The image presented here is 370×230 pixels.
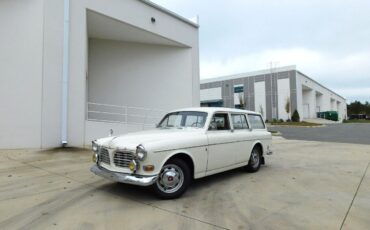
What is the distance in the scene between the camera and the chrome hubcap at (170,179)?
4.29 metres

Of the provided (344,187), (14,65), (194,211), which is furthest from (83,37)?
(344,187)

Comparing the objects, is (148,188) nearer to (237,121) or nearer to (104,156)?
(104,156)

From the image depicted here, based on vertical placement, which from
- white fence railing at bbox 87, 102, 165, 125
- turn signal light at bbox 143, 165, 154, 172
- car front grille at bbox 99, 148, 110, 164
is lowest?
turn signal light at bbox 143, 165, 154, 172

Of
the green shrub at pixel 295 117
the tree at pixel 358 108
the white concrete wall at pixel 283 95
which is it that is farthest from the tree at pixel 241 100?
the tree at pixel 358 108

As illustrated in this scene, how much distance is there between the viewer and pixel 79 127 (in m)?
9.87

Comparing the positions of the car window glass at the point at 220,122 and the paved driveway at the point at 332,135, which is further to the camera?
the paved driveway at the point at 332,135

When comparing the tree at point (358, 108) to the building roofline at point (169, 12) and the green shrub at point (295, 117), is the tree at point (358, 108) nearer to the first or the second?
the green shrub at point (295, 117)

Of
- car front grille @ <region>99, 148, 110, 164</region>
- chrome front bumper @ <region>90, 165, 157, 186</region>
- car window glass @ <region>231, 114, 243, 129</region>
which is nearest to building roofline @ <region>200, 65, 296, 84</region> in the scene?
car window glass @ <region>231, 114, 243, 129</region>

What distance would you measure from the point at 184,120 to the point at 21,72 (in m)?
6.80

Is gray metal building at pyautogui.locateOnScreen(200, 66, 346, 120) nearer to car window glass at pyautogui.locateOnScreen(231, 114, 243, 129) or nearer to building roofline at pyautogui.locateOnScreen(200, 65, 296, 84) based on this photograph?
building roofline at pyautogui.locateOnScreen(200, 65, 296, 84)

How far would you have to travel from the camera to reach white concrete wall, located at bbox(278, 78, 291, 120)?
146 feet

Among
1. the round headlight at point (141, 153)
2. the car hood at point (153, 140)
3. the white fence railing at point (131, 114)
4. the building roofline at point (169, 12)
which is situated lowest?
the round headlight at point (141, 153)

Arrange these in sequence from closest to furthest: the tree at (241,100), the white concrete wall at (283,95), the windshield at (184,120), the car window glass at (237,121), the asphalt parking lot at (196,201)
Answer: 1. the asphalt parking lot at (196,201)
2. the windshield at (184,120)
3. the car window glass at (237,121)
4. the white concrete wall at (283,95)
5. the tree at (241,100)

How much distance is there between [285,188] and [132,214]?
312cm
